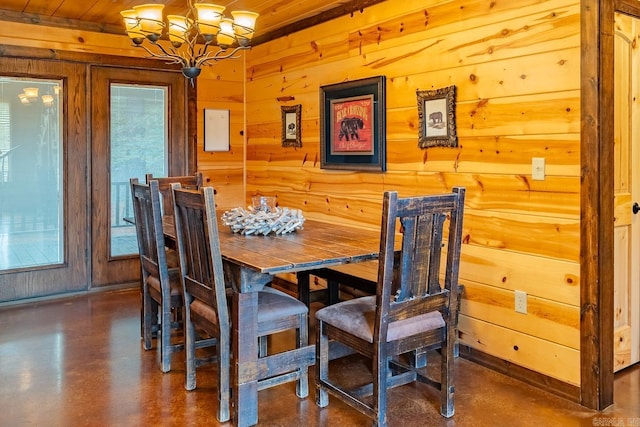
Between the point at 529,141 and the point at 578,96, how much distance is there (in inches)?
13.2

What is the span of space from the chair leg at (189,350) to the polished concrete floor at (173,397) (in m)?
0.06

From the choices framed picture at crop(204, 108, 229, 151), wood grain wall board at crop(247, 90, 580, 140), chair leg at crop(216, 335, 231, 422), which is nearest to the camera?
chair leg at crop(216, 335, 231, 422)

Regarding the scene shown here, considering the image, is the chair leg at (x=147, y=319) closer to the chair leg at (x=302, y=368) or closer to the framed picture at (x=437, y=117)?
the chair leg at (x=302, y=368)

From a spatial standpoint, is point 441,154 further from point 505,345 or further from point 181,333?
point 181,333

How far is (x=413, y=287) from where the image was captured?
227 cm

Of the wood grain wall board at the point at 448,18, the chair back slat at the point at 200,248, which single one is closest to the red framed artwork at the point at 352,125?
the wood grain wall board at the point at 448,18

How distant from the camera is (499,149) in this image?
2.95 metres

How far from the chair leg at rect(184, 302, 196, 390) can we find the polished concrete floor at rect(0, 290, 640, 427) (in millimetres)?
62

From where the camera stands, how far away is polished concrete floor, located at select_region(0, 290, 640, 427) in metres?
2.45

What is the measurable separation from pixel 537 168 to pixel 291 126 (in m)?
2.55

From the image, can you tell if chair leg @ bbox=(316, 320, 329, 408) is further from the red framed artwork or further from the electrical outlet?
the red framed artwork

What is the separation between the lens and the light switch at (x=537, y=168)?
108 inches

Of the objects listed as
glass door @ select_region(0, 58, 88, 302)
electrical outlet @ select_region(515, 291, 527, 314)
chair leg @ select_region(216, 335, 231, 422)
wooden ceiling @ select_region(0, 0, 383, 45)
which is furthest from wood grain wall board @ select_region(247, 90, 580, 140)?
glass door @ select_region(0, 58, 88, 302)

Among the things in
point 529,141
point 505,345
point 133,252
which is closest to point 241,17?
point 529,141
